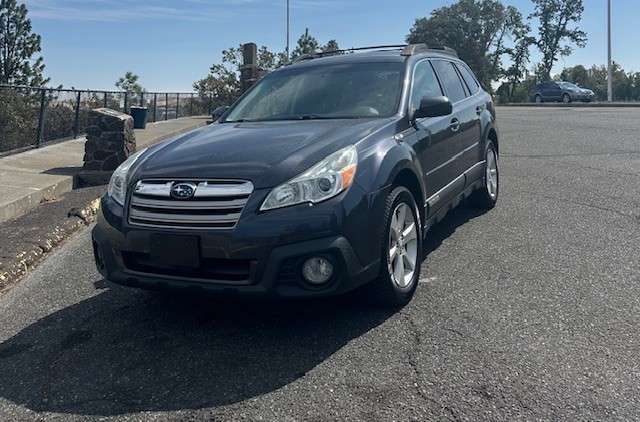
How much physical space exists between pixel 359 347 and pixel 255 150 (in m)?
1.33

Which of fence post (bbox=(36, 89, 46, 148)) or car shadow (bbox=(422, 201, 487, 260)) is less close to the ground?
fence post (bbox=(36, 89, 46, 148))

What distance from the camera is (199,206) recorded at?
3.65 meters

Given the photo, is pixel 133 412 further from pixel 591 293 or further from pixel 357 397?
pixel 591 293

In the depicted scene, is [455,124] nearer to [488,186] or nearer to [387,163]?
[488,186]

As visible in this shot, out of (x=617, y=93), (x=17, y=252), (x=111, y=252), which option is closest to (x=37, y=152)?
(x=17, y=252)

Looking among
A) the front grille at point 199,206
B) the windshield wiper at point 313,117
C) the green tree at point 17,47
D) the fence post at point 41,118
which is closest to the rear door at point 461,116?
the windshield wiper at point 313,117

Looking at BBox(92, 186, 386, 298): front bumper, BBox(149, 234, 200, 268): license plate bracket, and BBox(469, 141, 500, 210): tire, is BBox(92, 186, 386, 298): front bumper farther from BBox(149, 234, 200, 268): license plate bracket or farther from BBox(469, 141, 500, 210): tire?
BBox(469, 141, 500, 210): tire

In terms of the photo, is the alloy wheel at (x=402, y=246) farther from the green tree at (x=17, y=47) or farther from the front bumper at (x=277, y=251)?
the green tree at (x=17, y=47)

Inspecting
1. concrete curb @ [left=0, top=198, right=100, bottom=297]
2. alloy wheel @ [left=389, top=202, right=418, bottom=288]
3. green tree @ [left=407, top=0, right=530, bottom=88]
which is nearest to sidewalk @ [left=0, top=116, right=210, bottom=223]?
concrete curb @ [left=0, top=198, right=100, bottom=297]

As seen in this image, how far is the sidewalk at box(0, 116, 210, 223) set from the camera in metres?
7.45

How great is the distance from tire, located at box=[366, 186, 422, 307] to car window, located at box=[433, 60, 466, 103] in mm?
2011

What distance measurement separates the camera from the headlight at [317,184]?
360cm

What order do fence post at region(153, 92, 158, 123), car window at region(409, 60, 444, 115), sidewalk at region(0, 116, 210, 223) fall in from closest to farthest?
car window at region(409, 60, 444, 115), sidewalk at region(0, 116, 210, 223), fence post at region(153, 92, 158, 123)

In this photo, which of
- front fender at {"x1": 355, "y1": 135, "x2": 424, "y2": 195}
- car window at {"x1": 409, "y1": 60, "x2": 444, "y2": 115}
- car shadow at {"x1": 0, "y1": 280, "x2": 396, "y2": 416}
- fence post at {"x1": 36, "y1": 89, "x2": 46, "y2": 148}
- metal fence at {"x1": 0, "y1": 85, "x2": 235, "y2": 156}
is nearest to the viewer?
car shadow at {"x1": 0, "y1": 280, "x2": 396, "y2": 416}
